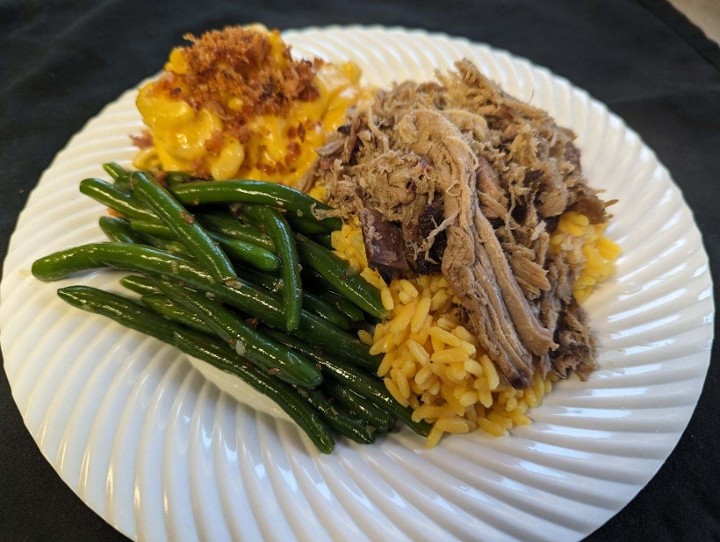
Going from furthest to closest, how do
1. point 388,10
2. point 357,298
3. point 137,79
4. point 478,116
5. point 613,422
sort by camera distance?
point 388,10, point 137,79, point 478,116, point 357,298, point 613,422

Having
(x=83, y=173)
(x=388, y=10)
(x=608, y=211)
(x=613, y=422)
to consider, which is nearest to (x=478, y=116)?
(x=608, y=211)

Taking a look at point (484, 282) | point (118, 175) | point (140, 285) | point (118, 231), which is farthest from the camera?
point (118, 175)

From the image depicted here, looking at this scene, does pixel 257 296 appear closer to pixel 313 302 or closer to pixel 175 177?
pixel 313 302

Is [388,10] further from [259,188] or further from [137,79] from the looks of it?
[259,188]

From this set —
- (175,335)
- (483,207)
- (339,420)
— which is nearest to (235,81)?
(175,335)

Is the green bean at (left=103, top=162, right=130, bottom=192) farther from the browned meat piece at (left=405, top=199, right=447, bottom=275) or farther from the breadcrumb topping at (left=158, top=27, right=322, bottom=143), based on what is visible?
the browned meat piece at (left=405, top=199, right=447, bottom=275)

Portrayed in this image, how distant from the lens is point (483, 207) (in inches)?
76.0

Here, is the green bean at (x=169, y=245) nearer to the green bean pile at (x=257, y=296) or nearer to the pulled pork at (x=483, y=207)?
the green bean pile at (x=257, y=296)

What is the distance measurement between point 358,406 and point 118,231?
1.43m

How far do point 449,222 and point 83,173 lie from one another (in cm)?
203

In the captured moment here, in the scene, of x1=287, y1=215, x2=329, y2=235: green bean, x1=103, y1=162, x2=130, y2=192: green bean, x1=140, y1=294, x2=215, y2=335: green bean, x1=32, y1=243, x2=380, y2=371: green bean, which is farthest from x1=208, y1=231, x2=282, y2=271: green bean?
x1=103, y1=162, x2=130, y2=192: green bean

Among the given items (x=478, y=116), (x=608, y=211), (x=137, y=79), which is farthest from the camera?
(x=137, y=79)

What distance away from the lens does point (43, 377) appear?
6.12 ft

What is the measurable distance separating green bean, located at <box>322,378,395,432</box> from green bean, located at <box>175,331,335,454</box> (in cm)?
13
